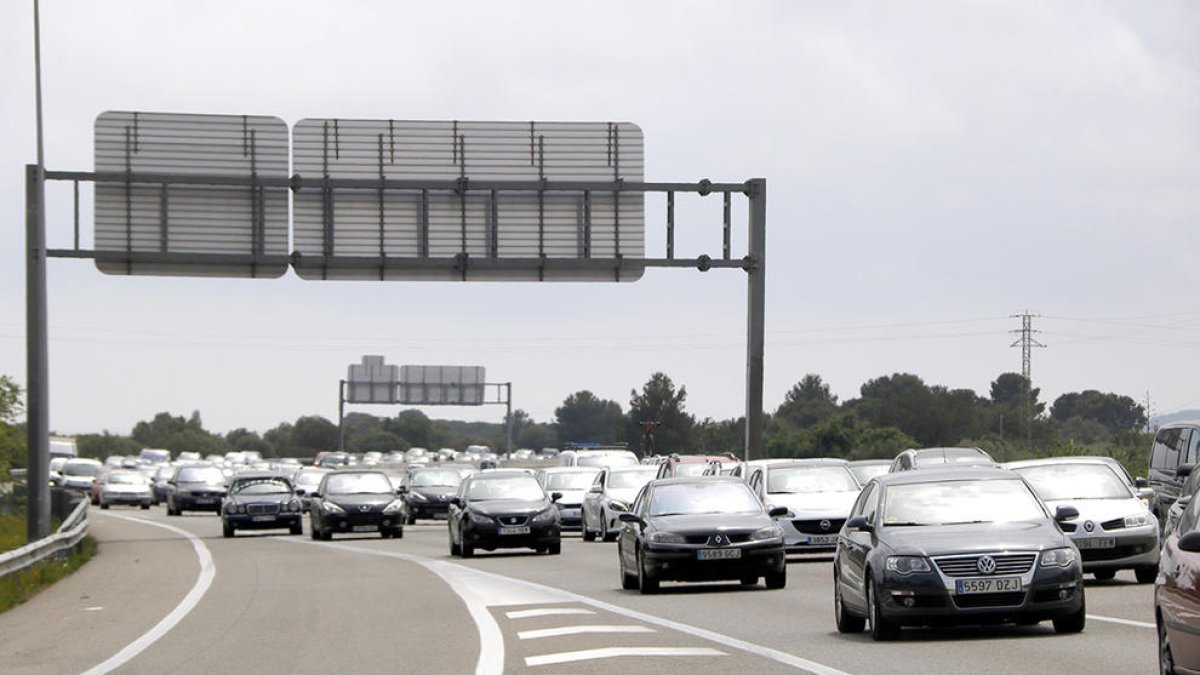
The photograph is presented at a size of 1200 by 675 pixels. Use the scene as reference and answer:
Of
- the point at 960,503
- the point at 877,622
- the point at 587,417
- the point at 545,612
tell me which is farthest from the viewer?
the point at 587,417

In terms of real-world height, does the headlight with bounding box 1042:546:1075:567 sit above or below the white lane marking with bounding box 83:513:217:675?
above

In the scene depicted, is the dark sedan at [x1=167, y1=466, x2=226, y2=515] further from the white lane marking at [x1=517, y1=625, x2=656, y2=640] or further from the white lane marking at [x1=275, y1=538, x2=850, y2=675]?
the white lane marking at [x1=517, y1=625, x2=656, y2=640]

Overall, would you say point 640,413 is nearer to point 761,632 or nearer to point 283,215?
point 283,215

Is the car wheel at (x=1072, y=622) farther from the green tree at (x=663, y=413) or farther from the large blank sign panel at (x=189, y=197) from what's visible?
the green tree at (x=663, y=413)

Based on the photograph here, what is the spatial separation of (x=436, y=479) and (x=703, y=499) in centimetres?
3697

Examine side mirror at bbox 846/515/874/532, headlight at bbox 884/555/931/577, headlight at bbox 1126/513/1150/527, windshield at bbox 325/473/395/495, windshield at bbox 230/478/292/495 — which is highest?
side mirror at bbox 846/515/874/532

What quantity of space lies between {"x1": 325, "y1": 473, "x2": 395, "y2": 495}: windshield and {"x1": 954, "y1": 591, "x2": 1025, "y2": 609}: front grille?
32651 mm

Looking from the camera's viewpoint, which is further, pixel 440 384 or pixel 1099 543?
pixel 440 384

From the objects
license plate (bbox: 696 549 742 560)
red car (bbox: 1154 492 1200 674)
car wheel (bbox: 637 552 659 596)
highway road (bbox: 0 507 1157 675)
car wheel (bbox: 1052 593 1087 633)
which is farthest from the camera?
car wheel (bbox: 637 552 659 596)

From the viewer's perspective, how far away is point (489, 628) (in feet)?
65.1

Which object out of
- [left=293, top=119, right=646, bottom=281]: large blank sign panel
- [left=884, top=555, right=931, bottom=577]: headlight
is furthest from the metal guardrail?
[left=884, top=555, right=931, bottom=577]: headlight

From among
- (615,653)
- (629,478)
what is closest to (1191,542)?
(615,653)

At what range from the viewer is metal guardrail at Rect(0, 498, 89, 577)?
27877 millimetres

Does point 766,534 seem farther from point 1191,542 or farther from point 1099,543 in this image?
point 1191,542
